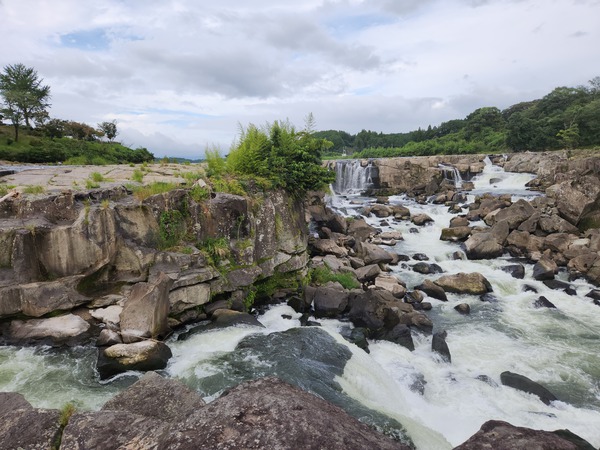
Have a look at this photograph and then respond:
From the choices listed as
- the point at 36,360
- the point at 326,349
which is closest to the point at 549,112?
the point at 326,349

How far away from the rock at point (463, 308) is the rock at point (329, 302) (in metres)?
4.50

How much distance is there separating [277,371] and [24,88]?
48.3 m

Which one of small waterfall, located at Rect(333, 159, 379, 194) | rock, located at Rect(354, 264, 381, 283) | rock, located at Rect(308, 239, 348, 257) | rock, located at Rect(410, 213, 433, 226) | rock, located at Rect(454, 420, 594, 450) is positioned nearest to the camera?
rock, located at Rect(454, 420, 594, 450)

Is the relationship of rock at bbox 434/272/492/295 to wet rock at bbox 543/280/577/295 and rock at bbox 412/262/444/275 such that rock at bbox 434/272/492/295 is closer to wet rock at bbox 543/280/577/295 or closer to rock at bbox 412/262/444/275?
rock at bbox 412/262/444/275

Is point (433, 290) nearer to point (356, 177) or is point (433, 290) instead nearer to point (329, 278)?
point (329, 278)

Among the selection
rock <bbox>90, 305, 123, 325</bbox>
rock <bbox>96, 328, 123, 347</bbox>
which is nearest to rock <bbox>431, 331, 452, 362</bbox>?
rock <bbox>96, 328, 123, 347</bbox>

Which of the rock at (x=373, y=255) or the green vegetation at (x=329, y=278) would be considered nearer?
the green vegetation at (x=329, y=278)

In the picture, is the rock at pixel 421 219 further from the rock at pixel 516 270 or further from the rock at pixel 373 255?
the rock at pixel 516 270

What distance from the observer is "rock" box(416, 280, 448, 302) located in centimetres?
1445

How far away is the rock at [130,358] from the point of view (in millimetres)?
7688

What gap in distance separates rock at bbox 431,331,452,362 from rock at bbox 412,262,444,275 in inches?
268

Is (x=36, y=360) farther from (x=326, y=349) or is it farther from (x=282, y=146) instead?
(x=282, y=146)

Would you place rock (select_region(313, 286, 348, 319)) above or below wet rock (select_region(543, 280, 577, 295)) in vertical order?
above

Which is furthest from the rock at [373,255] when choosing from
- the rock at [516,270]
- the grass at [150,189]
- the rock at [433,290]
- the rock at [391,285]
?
the grass at [150,189]
